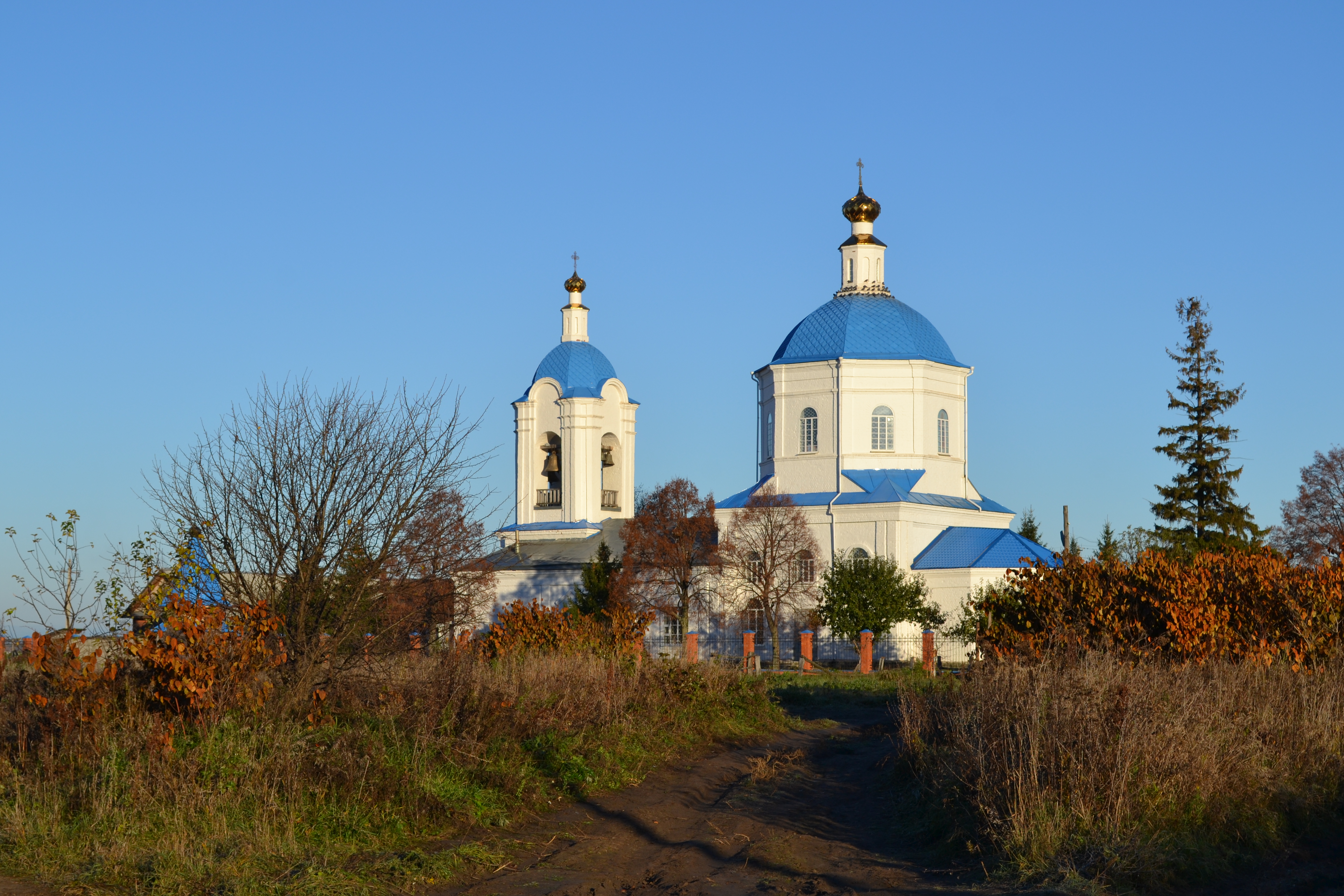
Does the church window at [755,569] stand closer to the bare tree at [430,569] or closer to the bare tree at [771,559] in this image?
the bare tree at [771,559]

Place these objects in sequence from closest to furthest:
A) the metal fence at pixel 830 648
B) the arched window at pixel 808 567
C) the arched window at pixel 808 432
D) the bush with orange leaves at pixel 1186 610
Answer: the bush with orange leaves at pixel 1186 610 → the metal fence at pixel 830 648 → the arched window at pixel 808 567 → the arched window at pixel 808 432

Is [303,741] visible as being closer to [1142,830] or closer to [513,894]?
[513,894]

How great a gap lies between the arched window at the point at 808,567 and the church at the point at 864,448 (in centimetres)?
65

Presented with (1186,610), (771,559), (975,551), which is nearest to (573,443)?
(771,559)

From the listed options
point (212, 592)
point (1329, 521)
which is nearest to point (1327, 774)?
point (212, 592)

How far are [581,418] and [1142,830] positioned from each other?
40.1 m

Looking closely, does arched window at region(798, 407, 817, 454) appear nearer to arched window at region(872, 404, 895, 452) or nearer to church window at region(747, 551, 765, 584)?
arched window at region(872, 404, 895, 452)

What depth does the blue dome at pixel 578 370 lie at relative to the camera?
48031mm

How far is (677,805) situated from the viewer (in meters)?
10.3

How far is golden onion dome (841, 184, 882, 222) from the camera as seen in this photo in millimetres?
44750

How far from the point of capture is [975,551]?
3984cm

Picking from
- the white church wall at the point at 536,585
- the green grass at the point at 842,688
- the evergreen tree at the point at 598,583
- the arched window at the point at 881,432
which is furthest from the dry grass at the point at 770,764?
the white church wall at the point at 536,585

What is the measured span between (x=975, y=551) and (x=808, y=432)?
6339mm

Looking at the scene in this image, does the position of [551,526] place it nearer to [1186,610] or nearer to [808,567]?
[808,567]
